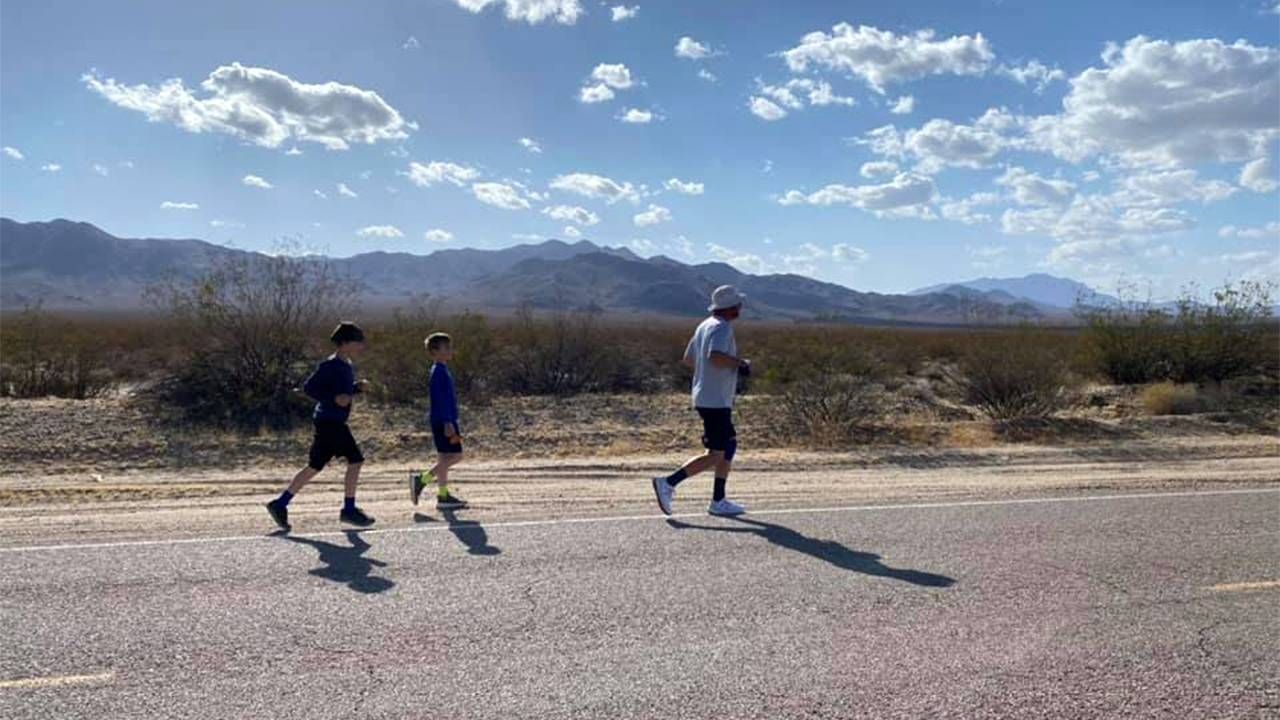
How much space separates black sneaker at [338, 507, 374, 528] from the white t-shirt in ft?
9.31

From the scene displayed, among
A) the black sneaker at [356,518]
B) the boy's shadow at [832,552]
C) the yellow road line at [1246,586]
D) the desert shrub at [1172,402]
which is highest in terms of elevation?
the desert shrub at [1172,402]

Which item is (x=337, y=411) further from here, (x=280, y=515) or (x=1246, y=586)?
(x=1246, y=586)

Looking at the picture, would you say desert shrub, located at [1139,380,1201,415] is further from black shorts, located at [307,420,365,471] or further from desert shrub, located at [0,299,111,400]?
desert shrub, located at [0,299,111,400]

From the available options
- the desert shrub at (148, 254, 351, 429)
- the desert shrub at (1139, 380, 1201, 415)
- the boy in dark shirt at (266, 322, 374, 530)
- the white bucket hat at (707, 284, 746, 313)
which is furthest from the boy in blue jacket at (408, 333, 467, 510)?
the desert shrub at (1139, 380, 1201, 415)

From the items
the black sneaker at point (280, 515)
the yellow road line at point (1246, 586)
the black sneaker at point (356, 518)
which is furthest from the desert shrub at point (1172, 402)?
the black sneaker at point (280, 515)

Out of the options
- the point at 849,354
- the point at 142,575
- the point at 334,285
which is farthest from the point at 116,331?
the point at 142,575

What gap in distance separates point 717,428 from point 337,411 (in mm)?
3155

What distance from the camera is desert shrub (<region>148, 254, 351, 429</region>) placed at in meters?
15.4

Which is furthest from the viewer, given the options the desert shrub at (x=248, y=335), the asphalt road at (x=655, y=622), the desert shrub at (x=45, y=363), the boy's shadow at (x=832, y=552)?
the desert shrub at (x=45, y=363)

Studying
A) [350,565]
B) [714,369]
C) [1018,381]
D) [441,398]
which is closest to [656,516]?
[714,369]

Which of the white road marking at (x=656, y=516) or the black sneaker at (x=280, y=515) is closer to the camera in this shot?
the white road marking at (x=656, y=516)

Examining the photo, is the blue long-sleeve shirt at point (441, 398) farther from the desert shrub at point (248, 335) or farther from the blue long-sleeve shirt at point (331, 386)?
the desert shrub at point (248, 335)

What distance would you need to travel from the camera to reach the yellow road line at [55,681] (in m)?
A: 4.08

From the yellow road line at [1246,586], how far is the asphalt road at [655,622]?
0.02 metres
